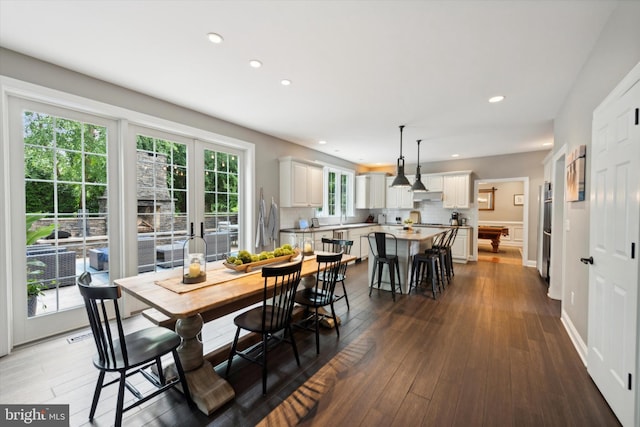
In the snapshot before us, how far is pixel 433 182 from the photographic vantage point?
7160mm

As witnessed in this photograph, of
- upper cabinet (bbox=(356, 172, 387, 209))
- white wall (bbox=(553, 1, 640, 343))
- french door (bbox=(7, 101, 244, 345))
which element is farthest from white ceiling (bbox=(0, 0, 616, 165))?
upper cabinet (bbox=(356, 172, 387, 209))

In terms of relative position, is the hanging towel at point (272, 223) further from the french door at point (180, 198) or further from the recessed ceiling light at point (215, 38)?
the recessed ceiling light at point (215, 38)

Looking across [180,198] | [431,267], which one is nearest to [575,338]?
[431,267]

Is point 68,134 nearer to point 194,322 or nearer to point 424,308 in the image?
point 194,322

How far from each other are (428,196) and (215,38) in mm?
6715

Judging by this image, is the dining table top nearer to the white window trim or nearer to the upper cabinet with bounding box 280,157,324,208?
the white window trim

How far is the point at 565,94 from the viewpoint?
3.14 m

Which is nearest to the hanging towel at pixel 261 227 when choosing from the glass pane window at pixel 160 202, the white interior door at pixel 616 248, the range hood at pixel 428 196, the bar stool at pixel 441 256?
the glass pane window at pixel 160 202

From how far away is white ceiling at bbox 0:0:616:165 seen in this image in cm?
186

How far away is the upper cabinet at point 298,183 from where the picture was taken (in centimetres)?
513

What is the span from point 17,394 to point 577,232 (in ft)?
16.4

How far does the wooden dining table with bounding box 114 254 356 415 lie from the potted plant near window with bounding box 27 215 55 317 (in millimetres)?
1335

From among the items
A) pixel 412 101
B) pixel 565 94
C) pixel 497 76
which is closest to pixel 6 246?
pixel 412 101

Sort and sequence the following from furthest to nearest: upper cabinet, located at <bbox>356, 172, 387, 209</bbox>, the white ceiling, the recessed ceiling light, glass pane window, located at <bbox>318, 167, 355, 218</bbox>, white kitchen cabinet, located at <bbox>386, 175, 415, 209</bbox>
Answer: upper cabinet, located at <bbox>356, 172, 387, 209</bbox>
white kitchen cabinet, located at <bbox>386, 175, 415, 209</bbox>
glass pane window, located at <bbox>318, 167, 355, 218</bbox>
the recessed ceiling light
the white ceiling
